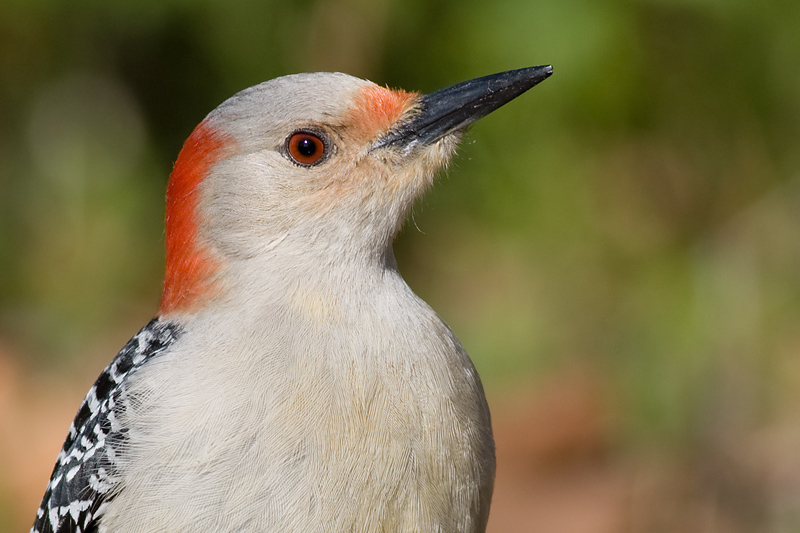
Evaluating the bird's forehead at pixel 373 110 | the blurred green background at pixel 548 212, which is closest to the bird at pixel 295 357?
the bird's forehead at pixel 373 110

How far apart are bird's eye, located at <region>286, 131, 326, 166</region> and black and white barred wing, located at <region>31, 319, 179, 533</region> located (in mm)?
692

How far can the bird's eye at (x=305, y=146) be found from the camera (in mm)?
3096

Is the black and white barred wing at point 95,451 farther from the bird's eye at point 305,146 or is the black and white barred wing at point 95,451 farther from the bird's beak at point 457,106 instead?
the bird's beak at point 457,106

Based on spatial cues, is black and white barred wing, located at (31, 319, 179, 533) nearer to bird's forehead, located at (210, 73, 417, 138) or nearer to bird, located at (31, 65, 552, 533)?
bird, located at (31, 65, 552, 533)

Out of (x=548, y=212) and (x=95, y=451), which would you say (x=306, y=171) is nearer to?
(x=95, y=451)

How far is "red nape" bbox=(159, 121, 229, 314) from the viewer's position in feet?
10.1

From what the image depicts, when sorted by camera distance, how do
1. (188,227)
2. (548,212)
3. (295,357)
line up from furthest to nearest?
(548,212) → (188,227) → (295,357)

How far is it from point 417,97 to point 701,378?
2.97 metres

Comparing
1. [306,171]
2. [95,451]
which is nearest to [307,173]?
[306,171]

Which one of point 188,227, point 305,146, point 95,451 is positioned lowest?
Answer: point 95,451

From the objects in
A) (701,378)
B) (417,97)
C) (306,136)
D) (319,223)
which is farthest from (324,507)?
(701,378)

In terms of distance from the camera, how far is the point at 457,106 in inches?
128

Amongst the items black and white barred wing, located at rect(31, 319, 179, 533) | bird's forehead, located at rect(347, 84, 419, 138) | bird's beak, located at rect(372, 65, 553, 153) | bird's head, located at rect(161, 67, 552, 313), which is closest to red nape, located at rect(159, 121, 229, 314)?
bird's head, located at rect(161, 67, 552, 313)

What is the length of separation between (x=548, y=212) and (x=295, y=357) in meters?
3.59
